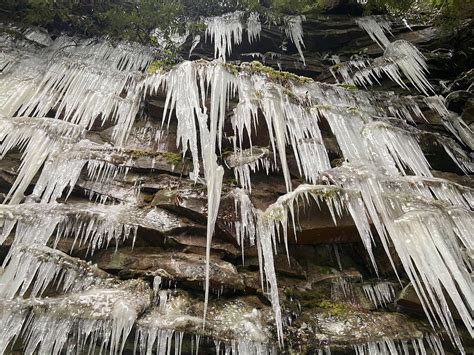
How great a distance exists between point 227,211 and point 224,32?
5885mm

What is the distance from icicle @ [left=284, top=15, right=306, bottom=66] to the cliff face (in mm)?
2494

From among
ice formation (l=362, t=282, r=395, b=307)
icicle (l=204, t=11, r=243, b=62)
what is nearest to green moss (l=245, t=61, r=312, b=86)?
icicle (l=204, t=11, r=243, b=62)

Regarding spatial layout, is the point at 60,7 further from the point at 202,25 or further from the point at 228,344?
the point at 228,344

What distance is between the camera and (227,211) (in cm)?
544

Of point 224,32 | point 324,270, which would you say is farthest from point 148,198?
point 224,32

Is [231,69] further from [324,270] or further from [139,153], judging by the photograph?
[324,270]

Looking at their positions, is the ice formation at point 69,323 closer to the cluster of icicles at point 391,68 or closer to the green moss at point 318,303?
the green moss at point 318,303

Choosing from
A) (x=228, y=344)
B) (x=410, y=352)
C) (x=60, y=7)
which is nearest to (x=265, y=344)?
(x=228, y=344)

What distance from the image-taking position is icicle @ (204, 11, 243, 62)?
31.5 feet

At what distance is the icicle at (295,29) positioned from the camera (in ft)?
32.6

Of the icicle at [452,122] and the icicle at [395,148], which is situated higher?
the icicle at [452,122]

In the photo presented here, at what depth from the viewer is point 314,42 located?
33.4ft

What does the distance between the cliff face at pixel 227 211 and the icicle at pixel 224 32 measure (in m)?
2.23

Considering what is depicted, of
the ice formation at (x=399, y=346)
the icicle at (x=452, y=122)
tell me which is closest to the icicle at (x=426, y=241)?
the ice formation at (x=399, y=346)
